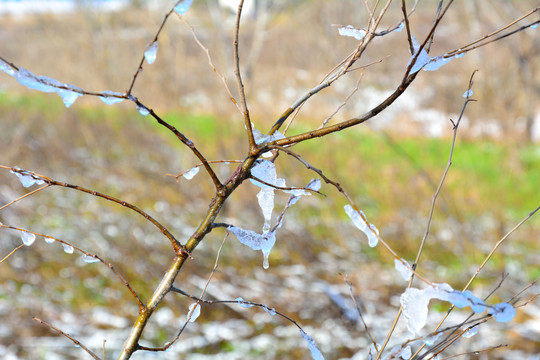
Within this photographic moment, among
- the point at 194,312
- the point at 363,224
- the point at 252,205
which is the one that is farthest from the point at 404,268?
the point at 252,205

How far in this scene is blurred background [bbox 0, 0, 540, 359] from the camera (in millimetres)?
3801

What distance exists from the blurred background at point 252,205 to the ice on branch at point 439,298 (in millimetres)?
657

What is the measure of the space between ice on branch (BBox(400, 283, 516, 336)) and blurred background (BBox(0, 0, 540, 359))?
0.66 meters

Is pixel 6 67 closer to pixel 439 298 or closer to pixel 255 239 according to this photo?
pixel 255 239

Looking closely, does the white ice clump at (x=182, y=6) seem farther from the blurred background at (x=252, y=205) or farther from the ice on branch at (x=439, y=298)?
the ice on branch at (x=439, y=298)

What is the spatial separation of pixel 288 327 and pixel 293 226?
1.80m

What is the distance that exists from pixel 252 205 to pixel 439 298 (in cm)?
479

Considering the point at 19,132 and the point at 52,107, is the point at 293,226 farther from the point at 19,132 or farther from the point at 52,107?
the point at 52,107

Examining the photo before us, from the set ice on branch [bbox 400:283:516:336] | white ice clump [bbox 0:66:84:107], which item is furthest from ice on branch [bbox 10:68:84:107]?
ice on branch [bbox 400:283:516:336]

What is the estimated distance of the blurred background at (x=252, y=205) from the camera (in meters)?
3.80

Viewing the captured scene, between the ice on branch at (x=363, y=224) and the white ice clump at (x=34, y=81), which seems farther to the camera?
the ice on branch at (x=363, y=224)

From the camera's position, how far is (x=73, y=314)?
400 centimetres

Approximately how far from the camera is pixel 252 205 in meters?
5.48

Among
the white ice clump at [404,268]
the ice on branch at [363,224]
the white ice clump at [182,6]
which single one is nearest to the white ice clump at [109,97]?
the white ice clump at [182,6]
